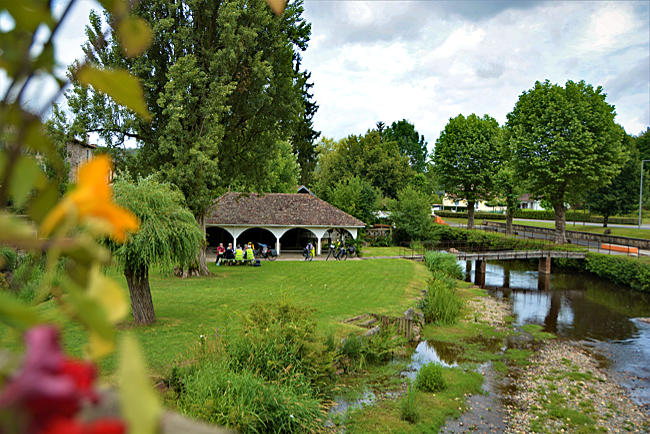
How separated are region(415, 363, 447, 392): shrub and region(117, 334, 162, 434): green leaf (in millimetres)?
11096

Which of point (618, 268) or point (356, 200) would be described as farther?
point (356, 200)

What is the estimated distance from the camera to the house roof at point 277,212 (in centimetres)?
2802

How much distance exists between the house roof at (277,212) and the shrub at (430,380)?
61.7ft

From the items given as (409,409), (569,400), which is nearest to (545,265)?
(569,400)

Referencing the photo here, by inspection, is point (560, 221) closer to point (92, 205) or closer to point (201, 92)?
point (201, 92)

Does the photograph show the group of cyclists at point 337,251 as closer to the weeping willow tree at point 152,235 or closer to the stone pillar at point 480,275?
the stone pillar at point 480,275

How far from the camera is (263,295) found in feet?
51.7

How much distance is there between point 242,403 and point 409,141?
244ft

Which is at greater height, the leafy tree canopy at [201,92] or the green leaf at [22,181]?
the leafy tree canopy at [201,92]

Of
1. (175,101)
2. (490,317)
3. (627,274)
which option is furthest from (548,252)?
(175,101)

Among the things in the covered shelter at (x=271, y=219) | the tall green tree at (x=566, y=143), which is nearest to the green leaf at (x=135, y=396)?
the covered shelter at (x=271, y=219)

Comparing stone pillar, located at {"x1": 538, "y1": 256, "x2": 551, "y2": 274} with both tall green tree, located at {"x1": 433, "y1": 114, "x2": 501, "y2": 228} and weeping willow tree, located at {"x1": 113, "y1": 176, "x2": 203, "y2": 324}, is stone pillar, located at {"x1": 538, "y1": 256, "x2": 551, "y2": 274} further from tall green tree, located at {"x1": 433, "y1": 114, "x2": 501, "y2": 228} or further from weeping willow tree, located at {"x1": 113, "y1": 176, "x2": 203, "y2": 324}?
weeping willow tree, located at {"x1": 113, "y1": 176, "x2": 203, "y2": 324}

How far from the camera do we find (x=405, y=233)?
3866 cm

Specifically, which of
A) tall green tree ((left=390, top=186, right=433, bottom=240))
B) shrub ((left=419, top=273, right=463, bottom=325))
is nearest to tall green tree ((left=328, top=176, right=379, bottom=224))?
tall green tree ((left=390, top=186, right=433, bottom=240))
